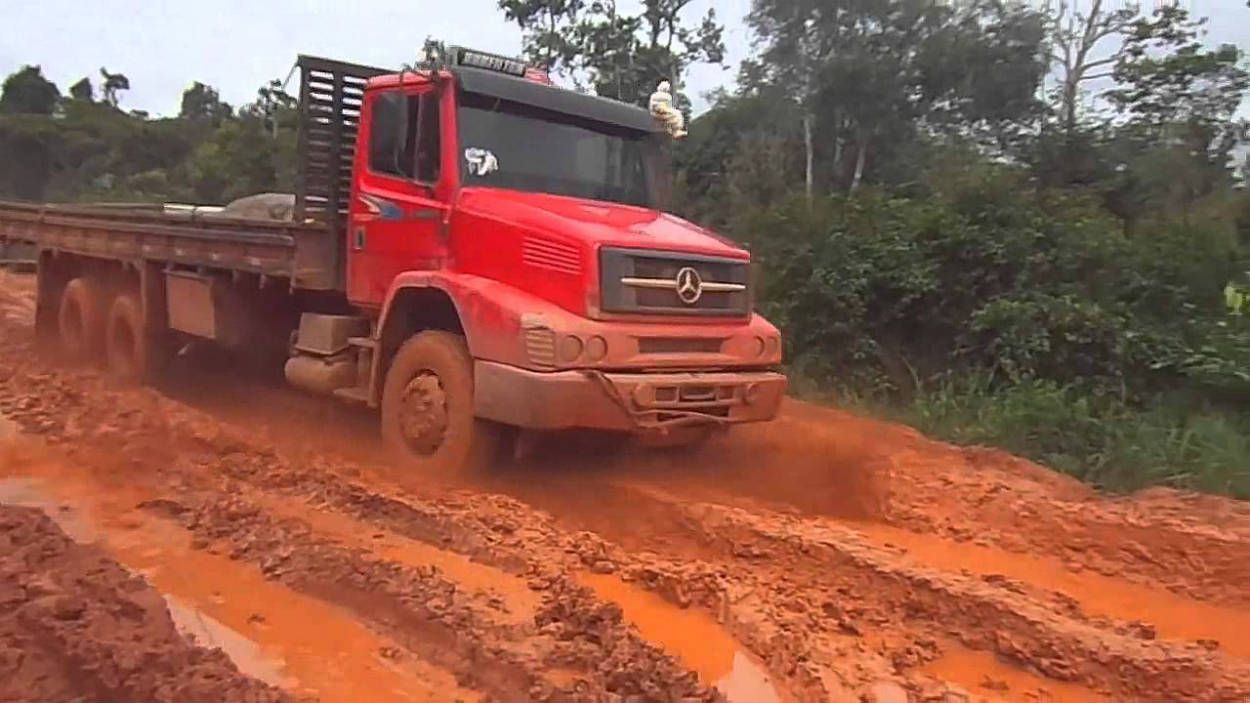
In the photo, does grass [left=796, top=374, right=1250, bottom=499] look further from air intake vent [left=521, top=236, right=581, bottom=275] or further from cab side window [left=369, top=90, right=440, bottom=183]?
cab side window [left=369, top=90, right=440, bottom=183]

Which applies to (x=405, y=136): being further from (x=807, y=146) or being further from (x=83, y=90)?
(x=83, y=90)

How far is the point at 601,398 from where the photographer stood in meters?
6.12

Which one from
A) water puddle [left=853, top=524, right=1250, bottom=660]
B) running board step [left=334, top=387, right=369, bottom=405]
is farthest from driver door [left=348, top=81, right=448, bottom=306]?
water puddle [left=853, top=524, right=1250, bottom=660]

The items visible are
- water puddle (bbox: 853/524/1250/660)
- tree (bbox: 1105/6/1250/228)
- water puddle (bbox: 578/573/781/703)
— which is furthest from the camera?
tree (bbox: 1105/6/1250/228)

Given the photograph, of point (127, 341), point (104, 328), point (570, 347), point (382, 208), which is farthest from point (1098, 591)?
point (104, 328)

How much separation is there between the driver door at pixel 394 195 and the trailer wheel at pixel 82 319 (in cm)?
416

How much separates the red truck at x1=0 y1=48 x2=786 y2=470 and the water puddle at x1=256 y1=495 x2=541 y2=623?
0.83 m

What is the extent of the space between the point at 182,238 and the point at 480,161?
3.44 metres

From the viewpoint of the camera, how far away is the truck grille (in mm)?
6289

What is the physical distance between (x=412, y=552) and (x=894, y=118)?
63.2 ft

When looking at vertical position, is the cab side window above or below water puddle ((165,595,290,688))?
above

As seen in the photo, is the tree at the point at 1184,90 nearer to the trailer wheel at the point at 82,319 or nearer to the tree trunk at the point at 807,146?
the tree trunk at the point at 807,146

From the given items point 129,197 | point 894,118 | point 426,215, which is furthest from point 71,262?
point 129,197

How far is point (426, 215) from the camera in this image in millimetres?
7039
